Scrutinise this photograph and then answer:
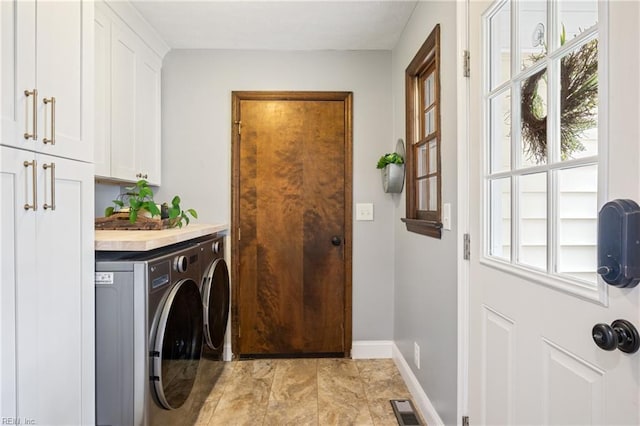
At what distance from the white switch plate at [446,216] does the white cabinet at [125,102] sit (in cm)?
178

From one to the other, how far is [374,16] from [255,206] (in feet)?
4.91

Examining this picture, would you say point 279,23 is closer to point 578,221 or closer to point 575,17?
point 575,17

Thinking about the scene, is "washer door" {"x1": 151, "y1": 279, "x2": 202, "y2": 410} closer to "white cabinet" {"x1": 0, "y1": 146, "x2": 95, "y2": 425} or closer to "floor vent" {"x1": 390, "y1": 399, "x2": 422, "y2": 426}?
"white cabinet" {"x1": 0, "y1": 146, "x2": 95, "y2": 425}

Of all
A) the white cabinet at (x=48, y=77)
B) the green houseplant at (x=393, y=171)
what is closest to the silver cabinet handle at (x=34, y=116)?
the white cabinet at (x=48, y=77)

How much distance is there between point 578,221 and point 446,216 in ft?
2.48

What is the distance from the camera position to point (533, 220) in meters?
1.03

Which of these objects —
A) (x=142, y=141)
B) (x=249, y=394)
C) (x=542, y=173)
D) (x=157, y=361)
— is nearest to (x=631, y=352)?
(x=542, y=173)

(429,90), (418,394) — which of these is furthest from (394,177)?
(418,394)

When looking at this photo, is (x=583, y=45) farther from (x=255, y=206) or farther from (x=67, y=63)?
(x=255, y=206)

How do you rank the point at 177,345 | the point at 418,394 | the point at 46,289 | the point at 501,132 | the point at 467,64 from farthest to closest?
1. the point at 418,394
2. the point at 177,345
3. the point at 467,64
4. the point at 501,132
5. the point at 46,289

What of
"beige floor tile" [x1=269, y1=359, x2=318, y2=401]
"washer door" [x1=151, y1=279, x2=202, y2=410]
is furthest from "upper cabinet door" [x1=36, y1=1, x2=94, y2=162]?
"beige floor tile" [x1=269, y1=359, x2=318, y2=401]

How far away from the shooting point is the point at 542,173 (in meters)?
0.99

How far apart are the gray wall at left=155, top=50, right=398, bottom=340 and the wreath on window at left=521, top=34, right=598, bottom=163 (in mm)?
1617

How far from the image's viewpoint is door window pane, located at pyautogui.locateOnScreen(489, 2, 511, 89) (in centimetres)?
115
